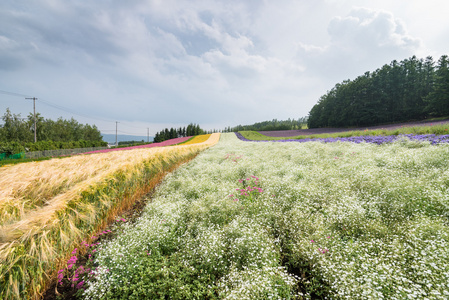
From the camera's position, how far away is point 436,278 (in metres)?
2.09

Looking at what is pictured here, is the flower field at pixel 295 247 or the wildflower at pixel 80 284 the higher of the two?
the flower field at pixel 295 247

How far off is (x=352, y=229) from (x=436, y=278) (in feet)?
4.19

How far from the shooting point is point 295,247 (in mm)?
3129

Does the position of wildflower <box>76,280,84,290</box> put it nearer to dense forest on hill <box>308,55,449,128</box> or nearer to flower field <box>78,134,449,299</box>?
flower field <box>78,134,449,299</box>

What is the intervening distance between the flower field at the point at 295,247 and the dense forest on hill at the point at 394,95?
54309mm

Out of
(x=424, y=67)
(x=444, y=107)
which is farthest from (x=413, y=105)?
(x=424, y=67)

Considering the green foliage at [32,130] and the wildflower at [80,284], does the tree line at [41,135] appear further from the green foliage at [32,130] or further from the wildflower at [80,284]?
the wildflower at [80,284]

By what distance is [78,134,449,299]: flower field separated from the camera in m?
2.31

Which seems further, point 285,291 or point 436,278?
point 285,291

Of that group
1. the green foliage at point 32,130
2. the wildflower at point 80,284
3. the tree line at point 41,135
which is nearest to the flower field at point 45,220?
the wildflower at point 80,284

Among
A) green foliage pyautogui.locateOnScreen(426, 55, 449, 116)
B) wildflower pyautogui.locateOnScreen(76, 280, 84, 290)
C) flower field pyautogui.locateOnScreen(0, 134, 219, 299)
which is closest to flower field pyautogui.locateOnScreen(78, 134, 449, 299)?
wildflower pyautogui.locateOnScreen(76, 280, 84, 290)

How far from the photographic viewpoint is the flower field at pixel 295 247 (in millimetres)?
2309

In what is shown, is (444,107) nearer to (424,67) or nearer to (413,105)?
(413,105)

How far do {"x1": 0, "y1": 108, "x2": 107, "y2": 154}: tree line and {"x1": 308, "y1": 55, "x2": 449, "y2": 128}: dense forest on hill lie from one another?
75.1m
